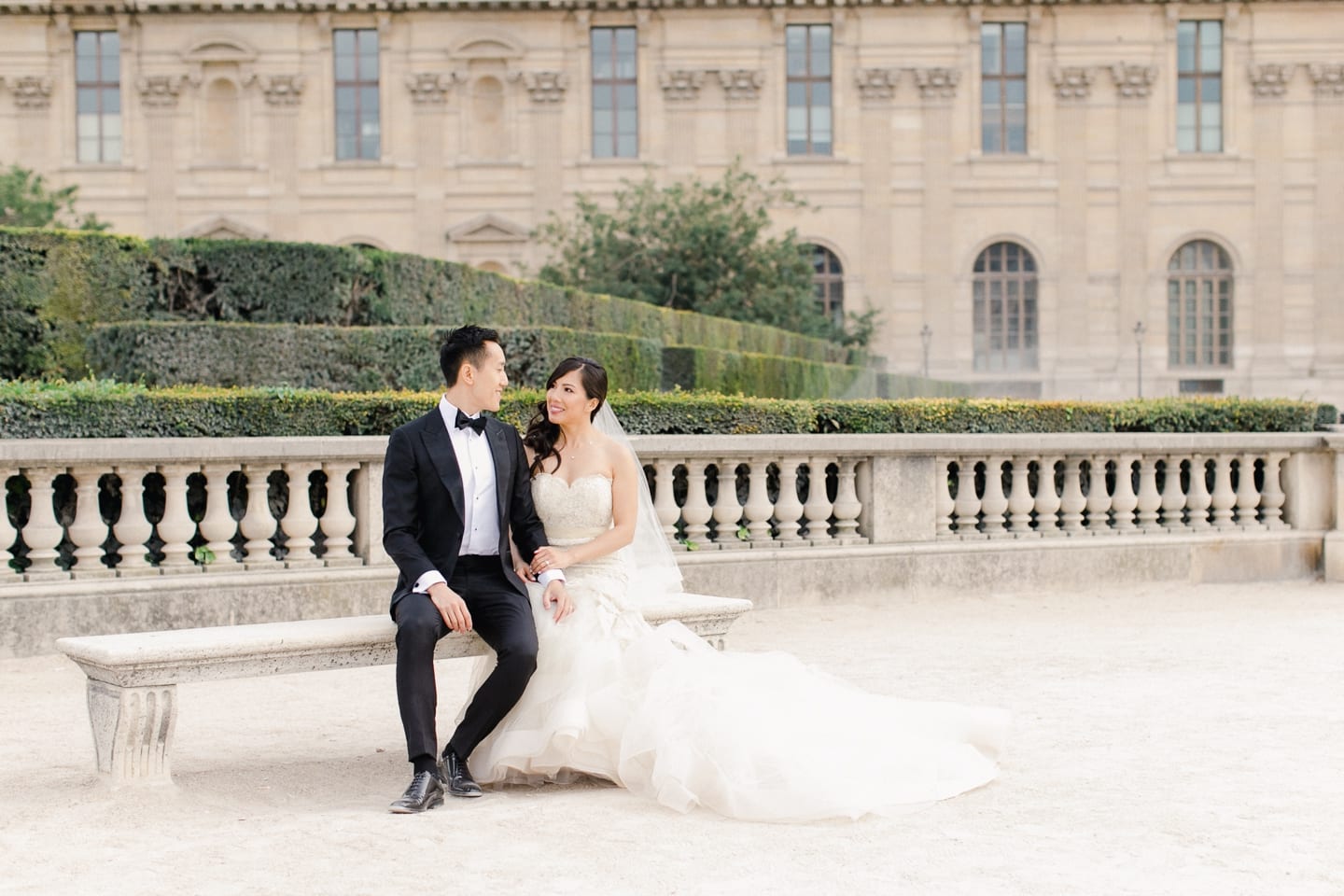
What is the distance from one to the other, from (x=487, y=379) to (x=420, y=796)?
147 centimetres

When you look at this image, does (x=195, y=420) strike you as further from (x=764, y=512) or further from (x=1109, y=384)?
(x=1109, y=384)

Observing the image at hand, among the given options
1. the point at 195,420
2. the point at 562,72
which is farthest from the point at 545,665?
the point at 562,72

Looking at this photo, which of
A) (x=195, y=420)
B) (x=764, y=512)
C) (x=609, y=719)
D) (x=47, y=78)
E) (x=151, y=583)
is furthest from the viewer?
(x=47, y=78)

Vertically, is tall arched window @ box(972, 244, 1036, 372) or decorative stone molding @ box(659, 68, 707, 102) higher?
decorative stone molding @ box(659, 68, 707, 102)

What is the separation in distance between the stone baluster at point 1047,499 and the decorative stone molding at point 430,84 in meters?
31.2

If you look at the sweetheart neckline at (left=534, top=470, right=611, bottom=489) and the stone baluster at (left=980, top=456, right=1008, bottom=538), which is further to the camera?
the stone baluster at (left=980, top=456, right=1008, bottom=538)

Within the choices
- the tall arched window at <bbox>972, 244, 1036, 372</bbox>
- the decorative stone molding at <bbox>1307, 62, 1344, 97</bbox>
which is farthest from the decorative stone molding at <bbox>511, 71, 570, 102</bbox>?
the decorative stone molding at <bbox>1307, 62, 1344, 97</bbox>

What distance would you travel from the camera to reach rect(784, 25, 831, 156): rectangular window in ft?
130

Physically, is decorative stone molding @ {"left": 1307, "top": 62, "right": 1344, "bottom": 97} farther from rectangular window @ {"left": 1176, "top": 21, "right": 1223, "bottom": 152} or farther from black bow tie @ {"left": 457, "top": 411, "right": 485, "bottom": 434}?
black bow tie @ {"left": 457, "top": 411, "right": 485, "bottom": 434}

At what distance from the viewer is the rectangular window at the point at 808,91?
39.7 metres

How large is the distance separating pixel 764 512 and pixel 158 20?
111 ft

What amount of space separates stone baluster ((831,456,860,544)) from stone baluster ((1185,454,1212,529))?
2616mm

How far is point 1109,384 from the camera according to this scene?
39625 mm

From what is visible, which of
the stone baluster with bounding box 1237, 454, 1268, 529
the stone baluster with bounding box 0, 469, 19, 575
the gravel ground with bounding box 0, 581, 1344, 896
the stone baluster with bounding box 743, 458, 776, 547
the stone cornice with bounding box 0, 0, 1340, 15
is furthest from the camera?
the stone cornice with bounding box 0, 0, 1340, 15
